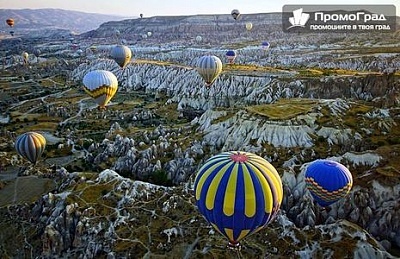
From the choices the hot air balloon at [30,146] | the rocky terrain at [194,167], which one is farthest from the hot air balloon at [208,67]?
the hot air balloon at [30,146]

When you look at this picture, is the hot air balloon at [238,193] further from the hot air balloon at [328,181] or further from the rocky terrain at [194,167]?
the hot air balloon at [328,181]

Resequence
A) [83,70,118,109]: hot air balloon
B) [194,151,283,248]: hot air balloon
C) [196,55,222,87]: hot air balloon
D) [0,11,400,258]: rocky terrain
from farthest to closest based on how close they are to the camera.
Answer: [196,55,222,87]: hot air balloon
[83,70,118,109]: hot air balloon
[0,11,400,258]: rocky terrain
[194,151,283,248]: hot air balloon

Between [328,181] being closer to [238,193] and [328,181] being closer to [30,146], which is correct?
[238,193]

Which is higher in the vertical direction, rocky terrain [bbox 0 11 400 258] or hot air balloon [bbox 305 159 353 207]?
hot air balloon [bbox 305 159 353 207]

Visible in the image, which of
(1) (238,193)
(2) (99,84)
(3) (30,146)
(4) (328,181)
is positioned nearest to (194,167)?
(4) (328,181)

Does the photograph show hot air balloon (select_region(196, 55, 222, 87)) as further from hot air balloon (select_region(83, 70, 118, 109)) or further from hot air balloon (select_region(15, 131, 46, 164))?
hot air balloon (select_region(15, 131, 46, 164))

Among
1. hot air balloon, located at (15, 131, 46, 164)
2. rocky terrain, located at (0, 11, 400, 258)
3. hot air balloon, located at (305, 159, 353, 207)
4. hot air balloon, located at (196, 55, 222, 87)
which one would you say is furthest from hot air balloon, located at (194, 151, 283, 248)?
hot air balloon, located at (196, 55, 222, 87)
